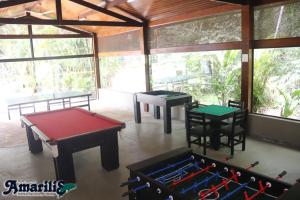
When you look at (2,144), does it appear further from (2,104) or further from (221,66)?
(221,66)

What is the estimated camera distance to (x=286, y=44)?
192 inches

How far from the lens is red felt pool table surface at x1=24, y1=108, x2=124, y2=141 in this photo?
394cm

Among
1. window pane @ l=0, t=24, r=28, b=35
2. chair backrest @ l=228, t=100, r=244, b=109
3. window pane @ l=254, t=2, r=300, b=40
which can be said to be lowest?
chair backrest @ l=228, t=100, r=244, b=109

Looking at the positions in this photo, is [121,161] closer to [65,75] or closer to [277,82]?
[277,82]

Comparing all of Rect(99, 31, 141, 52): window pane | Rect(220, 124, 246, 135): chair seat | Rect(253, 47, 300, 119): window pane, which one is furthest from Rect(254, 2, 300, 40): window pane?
Rect(99, 31, 141, 52): window pane

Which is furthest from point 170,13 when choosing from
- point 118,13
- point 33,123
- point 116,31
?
point 33,123

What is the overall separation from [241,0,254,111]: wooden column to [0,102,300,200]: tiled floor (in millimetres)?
1013

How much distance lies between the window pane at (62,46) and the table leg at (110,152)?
23.1 feet

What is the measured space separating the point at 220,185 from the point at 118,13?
685 centimetres

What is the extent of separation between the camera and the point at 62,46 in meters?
10.3

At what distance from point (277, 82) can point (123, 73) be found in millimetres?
5844

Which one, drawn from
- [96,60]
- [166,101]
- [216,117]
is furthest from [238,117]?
[96,60]

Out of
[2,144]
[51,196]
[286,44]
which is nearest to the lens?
[51,196]

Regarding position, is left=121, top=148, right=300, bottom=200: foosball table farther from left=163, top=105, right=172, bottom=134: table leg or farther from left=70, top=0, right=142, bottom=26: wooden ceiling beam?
left=70, top=0, right=142, bottom=26: wooden ceiling beam
